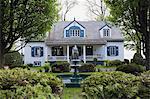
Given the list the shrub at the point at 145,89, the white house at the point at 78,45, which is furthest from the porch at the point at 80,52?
the shrub at the point at 145,89

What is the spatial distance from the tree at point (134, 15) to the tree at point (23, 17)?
4.04 m

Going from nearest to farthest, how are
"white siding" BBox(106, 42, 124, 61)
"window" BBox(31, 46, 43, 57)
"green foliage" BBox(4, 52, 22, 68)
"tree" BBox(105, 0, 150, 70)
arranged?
"tree" BBox(105, 0, 150, 70), "green foliage" BBox(4, 52, 22, 68), "window" BBox(31, 46, 43, 57), "white siding" BBox(106, 42, 124, 61)

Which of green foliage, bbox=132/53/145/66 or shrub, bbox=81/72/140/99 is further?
green foliage, bbox=132/53/145/66

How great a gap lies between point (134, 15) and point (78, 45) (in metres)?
26.8

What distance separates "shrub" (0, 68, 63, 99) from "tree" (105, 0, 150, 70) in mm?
11486

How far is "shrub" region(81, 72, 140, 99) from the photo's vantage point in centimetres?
835

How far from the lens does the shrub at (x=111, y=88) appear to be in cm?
835

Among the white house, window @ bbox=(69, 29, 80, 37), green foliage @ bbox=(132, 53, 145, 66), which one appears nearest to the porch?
the white house

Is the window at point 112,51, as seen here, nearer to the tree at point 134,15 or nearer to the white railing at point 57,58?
the white railing at point 57,58

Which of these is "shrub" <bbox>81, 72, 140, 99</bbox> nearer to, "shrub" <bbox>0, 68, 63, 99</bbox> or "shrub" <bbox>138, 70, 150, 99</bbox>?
"shrub" <bbox>138, 70, 150, 99</bbox>

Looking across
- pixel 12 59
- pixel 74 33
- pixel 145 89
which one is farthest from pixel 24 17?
pixel 74 33

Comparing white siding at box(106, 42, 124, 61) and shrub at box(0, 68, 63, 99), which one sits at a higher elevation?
white siding at box(106, 42, 124, 61)

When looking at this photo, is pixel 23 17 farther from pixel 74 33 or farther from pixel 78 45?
pixel 74 33

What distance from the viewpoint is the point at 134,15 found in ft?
70.2
